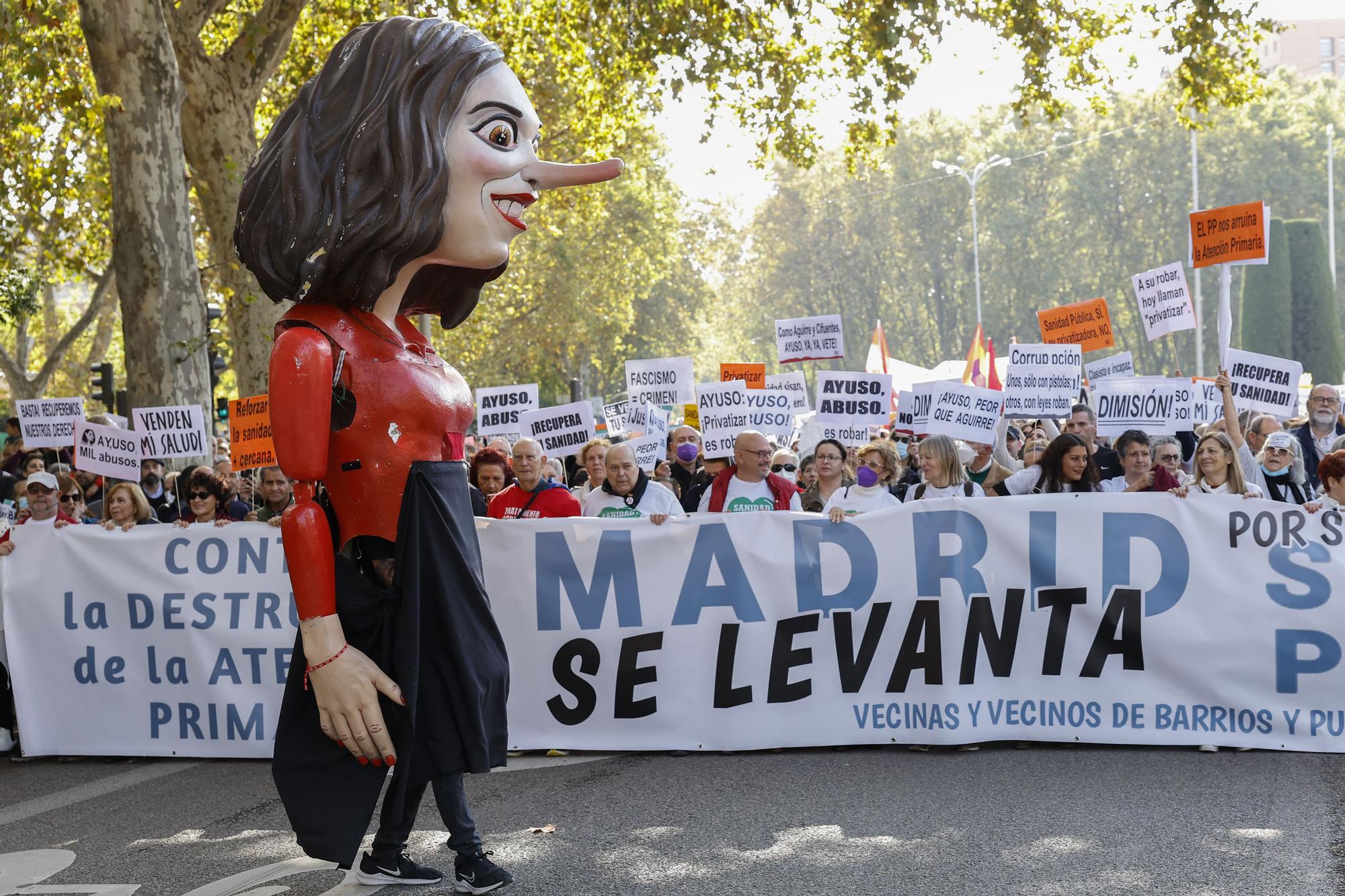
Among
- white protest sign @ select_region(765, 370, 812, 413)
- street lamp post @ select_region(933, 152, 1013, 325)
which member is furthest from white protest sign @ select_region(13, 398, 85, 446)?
street lamp post @ select_region(933, 152, 1013, 325)

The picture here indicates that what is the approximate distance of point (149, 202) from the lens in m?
12.8

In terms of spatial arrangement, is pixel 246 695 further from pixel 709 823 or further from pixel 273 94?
pixel 273 94

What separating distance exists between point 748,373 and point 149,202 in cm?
565

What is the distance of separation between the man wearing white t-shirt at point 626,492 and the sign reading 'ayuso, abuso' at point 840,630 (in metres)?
1.56

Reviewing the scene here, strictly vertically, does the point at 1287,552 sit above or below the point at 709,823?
above

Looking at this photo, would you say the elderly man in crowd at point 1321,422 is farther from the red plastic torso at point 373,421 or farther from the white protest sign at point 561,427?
the red plastic torso at point 373,421

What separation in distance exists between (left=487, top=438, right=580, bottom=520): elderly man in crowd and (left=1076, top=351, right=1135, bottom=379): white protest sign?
17.8 feet

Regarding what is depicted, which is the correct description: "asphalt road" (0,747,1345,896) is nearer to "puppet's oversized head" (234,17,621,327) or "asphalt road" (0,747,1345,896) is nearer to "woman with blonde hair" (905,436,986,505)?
"woman with blonde hair" (905,436,986,505)

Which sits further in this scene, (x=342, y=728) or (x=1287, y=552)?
(x=1287, y=552)

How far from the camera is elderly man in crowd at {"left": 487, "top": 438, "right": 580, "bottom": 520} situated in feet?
29.2

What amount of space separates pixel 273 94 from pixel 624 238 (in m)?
21.7

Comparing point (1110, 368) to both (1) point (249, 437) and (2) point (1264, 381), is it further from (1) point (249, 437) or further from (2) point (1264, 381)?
(1) point (249, 437)

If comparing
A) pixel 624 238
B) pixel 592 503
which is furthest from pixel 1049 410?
pixel 624 238

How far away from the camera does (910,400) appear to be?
1420cm
